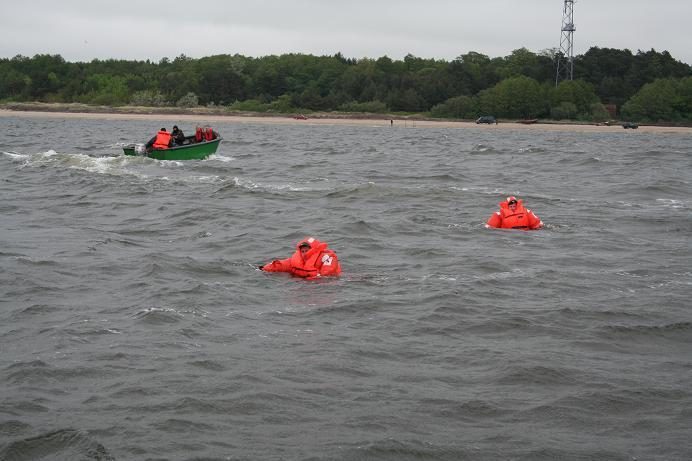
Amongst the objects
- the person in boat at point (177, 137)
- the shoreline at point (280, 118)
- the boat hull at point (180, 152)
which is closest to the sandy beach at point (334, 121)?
the shoreline at point (280, 118)

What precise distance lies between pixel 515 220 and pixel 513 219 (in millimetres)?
49

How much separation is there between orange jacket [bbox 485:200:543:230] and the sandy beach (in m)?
60.1

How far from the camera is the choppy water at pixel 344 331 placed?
29.3 feet

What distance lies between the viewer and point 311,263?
49.1ft

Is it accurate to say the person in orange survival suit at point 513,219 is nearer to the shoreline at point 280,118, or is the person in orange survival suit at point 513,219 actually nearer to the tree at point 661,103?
the shoreline at point 280,118

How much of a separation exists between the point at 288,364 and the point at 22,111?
292ft

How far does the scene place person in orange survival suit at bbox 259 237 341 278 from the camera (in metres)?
14.9

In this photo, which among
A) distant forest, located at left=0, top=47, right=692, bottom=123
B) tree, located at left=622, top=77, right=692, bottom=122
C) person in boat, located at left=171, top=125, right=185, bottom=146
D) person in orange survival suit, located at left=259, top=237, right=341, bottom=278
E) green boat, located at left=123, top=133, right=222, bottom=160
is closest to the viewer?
person in orange survival suit, located at left=259, top=237, right=341, bottom=278

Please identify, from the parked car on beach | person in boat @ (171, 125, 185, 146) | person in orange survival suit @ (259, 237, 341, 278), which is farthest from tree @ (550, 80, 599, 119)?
person in orange survival suit @ (259, 237, 341, 278)

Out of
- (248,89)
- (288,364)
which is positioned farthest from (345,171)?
(248,89)

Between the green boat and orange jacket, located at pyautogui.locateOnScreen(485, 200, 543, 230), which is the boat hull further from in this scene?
orange jacket, located at pyautogui.locateOnScreen(485, 200, 543, 230)

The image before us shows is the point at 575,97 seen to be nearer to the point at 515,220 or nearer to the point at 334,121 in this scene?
the point at 334,121

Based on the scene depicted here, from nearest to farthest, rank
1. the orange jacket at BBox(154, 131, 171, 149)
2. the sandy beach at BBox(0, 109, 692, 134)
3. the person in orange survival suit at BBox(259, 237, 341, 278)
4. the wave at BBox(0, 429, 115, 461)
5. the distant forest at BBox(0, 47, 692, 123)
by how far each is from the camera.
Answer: the wave at BBox(0, 429, 115, 461) < the person in orange survival suit at BBox(259, 237, 341, 278) < the orange jacket at BBox(154, 131, 171, 149) < the sandy beach at BBox(0, 109, 692, 134) < the distant forest at BBox(0, 47, 692, 123)

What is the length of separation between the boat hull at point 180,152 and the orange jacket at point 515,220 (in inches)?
688
